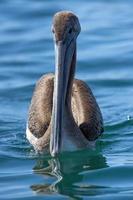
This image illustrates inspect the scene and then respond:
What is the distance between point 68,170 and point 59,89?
3.27 feet

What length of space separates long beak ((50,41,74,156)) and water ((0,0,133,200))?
402 mm

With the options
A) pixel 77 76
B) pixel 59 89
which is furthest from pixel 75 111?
pixel 77 76

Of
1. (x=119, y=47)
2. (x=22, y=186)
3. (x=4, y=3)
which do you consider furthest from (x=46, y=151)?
(x=4, y=3)

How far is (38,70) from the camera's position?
1481cm

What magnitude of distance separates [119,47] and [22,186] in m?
6.71

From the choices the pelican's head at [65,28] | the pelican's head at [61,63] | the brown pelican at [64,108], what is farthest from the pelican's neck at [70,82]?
the pelican's head at [65,28]

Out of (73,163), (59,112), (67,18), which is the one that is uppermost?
(67,18)

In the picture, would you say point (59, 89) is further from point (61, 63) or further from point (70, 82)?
point (70, 82)

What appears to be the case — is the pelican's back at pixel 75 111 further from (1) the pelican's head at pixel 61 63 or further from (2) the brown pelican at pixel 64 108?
(1) the pelican's head at pixel 61 63

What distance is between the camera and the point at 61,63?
10078 millimetres

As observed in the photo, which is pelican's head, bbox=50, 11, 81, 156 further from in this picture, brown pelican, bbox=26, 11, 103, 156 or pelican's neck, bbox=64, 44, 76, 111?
pelican's neck, bbox=64, 44, 76, 111

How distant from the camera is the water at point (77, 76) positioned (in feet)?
32.1

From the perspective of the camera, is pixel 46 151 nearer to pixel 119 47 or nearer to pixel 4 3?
pixel 119 47

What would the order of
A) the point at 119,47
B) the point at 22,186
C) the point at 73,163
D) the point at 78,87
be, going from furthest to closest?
the point at 119,47
the point at 78,87
the point at 73,163
the point at 22,186
